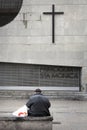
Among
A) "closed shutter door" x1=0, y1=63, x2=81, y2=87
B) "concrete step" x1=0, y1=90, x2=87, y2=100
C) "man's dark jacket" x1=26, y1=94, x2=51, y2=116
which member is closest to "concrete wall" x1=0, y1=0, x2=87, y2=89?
"closed shutter door" x1=0, y1=63, x2=81, y2=87

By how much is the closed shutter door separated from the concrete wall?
2.32 feet

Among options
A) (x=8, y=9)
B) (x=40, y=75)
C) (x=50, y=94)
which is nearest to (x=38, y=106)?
(x=8, y=9)

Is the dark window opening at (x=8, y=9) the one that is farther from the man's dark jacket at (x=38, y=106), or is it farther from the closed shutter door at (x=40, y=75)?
the closed shutter door at (x=40, y=75)

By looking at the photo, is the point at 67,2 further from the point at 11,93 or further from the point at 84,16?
the point at 11,93

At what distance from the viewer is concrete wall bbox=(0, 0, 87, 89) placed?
27.9 m

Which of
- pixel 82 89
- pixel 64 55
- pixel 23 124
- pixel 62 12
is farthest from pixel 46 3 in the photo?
pixel 23 124

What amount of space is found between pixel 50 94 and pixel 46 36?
3.75 metres

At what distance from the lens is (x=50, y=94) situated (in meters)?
27.8

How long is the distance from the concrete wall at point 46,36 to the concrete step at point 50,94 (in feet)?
2.95

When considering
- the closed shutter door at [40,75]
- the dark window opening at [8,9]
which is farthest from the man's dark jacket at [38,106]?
the closed shutter door at [40,75]

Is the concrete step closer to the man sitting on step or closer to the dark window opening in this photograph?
the man sitting on step

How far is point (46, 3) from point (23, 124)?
18.7 m

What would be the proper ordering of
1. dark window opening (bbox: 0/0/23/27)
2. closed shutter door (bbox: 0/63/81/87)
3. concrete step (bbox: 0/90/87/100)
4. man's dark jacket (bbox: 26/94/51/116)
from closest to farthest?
dark window opening (bbox: 0/0/23/27)
man's dark jacket (bbox: 26/94/51/116)
concrete step (bbox: 0/90/87/100)
closed shutter door (bbox: 0/63/81/87)

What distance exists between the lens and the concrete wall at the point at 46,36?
91.6ft
